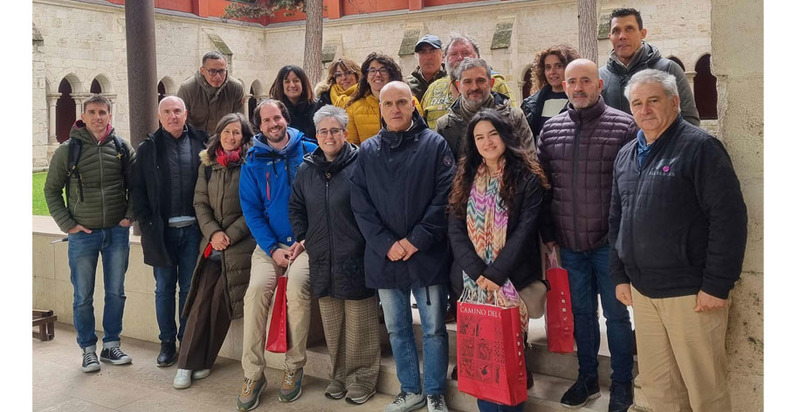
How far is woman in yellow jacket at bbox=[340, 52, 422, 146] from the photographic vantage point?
15.7 feet

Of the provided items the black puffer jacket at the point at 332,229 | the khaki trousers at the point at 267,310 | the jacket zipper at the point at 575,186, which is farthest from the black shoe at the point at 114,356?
the jacket zipper at the point at 575,186

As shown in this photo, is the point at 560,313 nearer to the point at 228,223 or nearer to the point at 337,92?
the point at 228,223

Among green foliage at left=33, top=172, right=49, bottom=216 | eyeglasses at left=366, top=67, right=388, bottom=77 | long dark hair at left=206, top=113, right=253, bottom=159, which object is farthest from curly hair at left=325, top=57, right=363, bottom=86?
green foliage at left=33, top=172, right=49, bottom=216

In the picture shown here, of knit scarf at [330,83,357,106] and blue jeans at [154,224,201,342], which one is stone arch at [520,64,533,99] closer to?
knit scarf at [330,83,357,106]

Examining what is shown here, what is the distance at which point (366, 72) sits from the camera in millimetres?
4863

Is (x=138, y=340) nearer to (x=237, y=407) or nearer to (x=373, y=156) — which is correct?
(x=237, y=407)

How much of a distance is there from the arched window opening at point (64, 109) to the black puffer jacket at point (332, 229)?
1890 cm

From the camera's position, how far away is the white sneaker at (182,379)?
4902 millimetres

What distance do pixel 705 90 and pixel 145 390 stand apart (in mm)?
18053

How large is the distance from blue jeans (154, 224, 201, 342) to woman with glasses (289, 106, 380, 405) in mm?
1255

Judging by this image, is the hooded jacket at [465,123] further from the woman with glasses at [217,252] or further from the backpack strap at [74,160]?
the backpack strap at [74,160]

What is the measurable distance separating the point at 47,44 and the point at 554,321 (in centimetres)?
1979

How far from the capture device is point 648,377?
10.5ft

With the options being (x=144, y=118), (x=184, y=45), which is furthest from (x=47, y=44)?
(x=144, y=118)
